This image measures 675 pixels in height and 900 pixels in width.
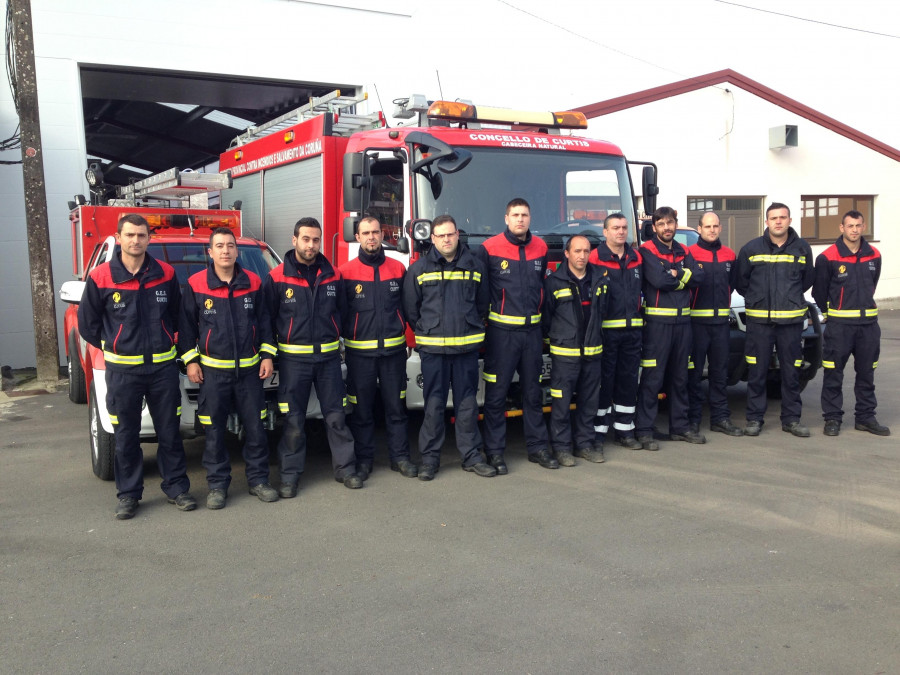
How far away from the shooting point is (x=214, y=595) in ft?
12.7

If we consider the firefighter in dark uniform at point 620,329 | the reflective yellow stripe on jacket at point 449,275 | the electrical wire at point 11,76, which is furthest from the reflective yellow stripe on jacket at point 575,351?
the electrical wire at point 11,76

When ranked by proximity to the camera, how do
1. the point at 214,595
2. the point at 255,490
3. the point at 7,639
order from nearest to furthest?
the point at 7,639 → the point at 214,595 → the point at 255,490

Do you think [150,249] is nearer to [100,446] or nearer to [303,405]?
[100,446]

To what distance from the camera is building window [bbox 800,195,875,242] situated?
67.1 ft

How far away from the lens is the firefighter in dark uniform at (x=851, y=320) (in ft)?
22.5

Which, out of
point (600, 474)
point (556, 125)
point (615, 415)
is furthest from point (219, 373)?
point (556, 125)

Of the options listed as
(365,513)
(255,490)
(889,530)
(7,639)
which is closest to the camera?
(7,639)

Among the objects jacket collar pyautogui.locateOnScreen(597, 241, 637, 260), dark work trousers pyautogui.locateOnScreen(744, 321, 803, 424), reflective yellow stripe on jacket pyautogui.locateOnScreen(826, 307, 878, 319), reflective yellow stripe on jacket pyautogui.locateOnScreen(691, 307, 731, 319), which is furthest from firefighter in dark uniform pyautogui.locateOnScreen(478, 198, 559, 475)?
reflective yellow stripe on jacket pyautogui.locateOnScreen(826, 307, 878, 319)

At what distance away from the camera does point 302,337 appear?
539cm

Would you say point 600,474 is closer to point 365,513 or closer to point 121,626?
point 365,513

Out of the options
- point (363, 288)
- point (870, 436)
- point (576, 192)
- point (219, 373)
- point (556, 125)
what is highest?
point (556, 125)

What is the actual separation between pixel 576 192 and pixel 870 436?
328cm

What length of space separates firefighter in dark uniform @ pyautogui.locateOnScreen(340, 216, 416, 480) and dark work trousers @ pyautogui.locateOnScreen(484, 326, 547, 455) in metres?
0.64

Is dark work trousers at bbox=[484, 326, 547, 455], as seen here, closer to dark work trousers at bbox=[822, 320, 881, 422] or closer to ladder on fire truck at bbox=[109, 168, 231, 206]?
dark work trousers at bbox=[822, 320, 881, 422]
